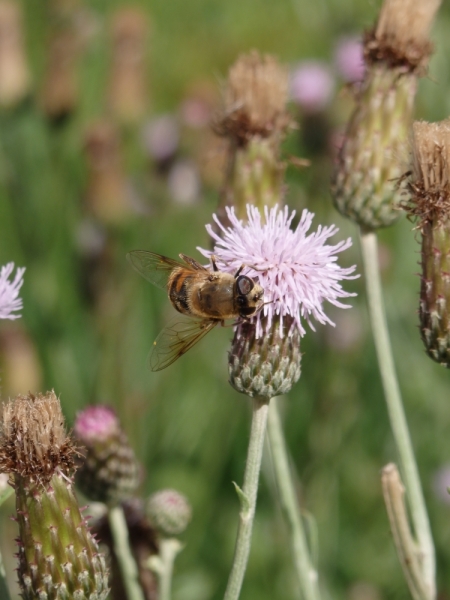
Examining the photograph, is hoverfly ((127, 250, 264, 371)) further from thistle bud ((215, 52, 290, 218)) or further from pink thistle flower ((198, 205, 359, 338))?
thistle bud ((215, 52, 290, 218))

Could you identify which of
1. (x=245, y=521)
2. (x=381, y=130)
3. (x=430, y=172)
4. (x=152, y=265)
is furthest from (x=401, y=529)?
(x=381, y=130)

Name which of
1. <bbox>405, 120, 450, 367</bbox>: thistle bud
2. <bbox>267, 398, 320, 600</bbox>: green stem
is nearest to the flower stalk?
<bbox>267, 398, 320, 600</bbox>: green stem

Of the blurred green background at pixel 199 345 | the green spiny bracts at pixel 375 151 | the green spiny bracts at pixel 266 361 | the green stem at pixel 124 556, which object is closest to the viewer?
the green spiny bracts at pixel 266 361

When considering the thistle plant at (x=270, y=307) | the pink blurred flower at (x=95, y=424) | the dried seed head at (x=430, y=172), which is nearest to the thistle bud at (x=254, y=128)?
the thistle plant at (x=270, y=307)

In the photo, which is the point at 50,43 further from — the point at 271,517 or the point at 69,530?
the point at 69,530

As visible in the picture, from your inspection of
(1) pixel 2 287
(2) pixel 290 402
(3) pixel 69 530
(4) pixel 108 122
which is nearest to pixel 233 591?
(3) pixel 69 530

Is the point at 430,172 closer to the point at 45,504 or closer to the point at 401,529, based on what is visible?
the point at 401,529

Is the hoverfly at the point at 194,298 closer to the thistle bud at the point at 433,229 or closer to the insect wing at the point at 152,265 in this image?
the insect wing at the point at 152,265
